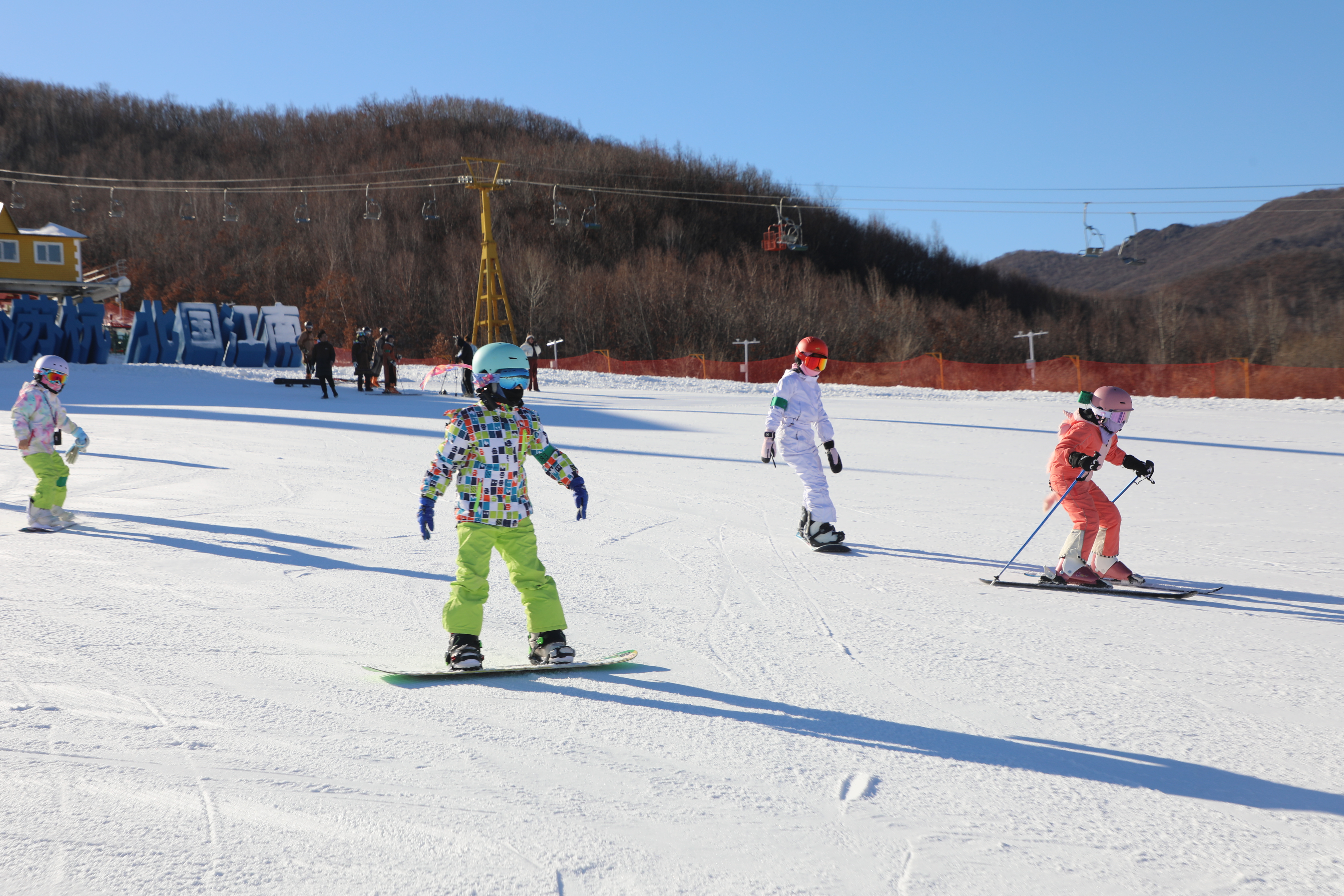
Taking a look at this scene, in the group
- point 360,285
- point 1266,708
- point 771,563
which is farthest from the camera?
point 360,285

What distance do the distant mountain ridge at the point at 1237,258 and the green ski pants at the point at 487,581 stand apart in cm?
11207

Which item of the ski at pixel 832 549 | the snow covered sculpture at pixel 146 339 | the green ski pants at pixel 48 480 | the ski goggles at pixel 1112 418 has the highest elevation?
the snow covered sculpture at pixel 146 339

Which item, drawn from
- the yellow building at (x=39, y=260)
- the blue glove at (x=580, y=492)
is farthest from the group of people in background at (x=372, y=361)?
the yellow building at (x=39, y=260)

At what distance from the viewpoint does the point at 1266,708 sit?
354cm

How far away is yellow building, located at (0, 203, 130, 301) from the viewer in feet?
136

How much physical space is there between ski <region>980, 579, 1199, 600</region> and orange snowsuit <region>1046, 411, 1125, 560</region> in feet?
0.76

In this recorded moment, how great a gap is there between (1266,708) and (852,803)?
1899 mm

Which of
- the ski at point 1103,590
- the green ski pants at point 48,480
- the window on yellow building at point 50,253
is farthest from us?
the window on yellow building at point 50,253

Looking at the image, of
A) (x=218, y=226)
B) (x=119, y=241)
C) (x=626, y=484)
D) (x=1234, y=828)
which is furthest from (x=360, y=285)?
(x=1234, y=828)

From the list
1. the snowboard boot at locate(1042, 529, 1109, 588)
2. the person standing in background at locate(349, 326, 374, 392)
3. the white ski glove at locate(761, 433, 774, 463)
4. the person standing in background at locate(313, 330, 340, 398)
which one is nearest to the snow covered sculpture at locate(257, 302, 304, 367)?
the person standing in background at locate(349, 326, 374, 392)

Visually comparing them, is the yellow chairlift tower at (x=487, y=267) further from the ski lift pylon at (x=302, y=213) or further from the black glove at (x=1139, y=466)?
the black glove at (x=1139, y=466)

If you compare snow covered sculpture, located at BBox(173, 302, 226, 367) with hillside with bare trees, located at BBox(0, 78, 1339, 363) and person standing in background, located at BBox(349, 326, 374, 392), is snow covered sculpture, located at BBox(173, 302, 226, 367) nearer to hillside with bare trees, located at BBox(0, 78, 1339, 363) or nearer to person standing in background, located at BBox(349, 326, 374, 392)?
person standing in background, located at BBox(349, 326, 374, 392)

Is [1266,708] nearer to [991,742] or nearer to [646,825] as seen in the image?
[991,742]

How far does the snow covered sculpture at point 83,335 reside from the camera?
26828 mm
